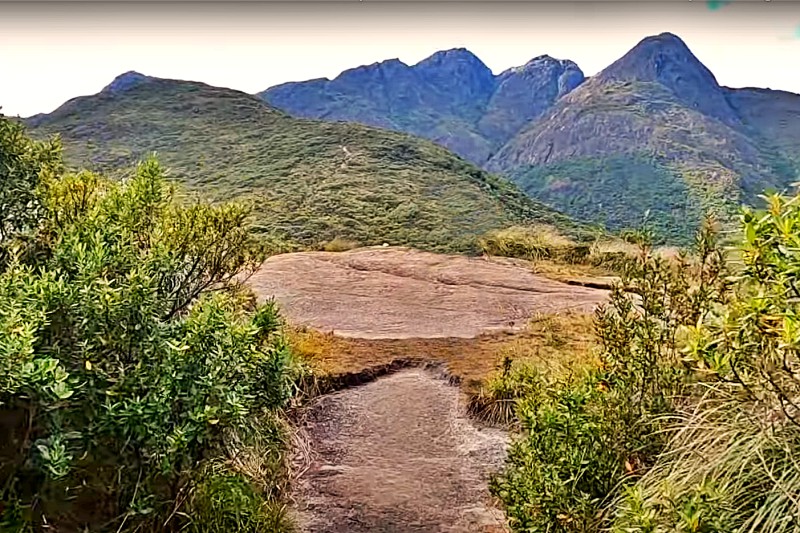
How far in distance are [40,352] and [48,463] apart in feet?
0.97

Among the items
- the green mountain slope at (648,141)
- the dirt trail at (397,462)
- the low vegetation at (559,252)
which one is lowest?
the dirt trail at (397,462)

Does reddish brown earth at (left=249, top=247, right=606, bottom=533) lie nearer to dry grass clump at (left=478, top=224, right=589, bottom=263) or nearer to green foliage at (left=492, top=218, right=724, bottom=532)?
green foliage at (left=492, top=218, right=724, bottom=532)

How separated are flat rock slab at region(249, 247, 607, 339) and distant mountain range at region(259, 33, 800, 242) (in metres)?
3.51

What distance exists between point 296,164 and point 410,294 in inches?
511

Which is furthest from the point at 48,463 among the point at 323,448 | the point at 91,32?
the point at 91,32

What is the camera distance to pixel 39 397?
1891 mm

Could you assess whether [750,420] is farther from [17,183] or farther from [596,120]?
[596,120]

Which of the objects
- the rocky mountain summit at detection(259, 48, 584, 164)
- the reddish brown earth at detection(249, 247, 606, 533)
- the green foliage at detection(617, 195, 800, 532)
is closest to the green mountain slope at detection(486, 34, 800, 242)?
the rocky mountain summit at detection(259, 48, 584, 164)

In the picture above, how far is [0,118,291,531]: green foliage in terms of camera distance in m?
1.95

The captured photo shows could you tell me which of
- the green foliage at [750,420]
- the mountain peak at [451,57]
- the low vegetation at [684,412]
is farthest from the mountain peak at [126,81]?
the green foliage at [750,420]

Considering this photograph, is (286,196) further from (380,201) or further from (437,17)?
(437,17)

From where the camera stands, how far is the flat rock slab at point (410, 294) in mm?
6281

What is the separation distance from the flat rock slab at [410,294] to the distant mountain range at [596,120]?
3.51 metres

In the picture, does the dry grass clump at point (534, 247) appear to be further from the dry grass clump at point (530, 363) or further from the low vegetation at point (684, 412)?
the low vegetation at point (684, 412)
